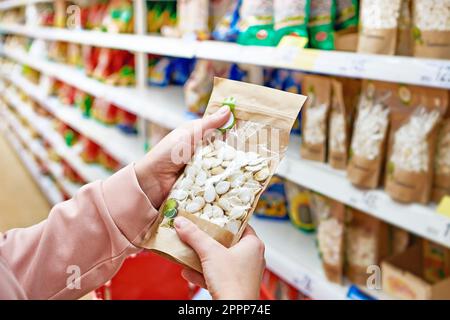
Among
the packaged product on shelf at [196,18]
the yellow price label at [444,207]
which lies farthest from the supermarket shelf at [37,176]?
the yellow price label at [444,207]

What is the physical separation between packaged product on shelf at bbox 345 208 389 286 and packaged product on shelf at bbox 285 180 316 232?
0.26 m

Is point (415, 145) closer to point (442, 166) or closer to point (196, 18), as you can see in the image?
point (442, 166)

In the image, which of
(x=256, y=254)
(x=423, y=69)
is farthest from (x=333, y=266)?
(x=256, y=254)

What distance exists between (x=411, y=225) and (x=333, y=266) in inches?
15.2

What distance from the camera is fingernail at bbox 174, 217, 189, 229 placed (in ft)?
2.78

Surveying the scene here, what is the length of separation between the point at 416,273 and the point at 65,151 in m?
2.73

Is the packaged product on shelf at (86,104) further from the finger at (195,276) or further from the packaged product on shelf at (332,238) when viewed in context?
the finger at (195,276)

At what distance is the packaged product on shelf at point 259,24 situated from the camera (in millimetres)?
1630

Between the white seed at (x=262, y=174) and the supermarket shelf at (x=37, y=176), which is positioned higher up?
the white seed at (x=262, y=174)

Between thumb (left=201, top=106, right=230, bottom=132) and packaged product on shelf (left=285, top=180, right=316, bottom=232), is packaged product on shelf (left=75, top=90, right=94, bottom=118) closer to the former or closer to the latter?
packaged product on shelf (left=285, top=180, right=316, bottom=232)

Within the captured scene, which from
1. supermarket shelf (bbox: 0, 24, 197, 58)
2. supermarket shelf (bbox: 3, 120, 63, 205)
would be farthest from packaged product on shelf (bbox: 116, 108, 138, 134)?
supermarket shelf (bbox: 3, 120, 63, 205)

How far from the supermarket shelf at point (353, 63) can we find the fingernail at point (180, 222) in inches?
25.6

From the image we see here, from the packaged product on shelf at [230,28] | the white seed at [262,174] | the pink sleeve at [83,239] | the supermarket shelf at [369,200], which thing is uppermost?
the packaged product on shelf at [230,28]

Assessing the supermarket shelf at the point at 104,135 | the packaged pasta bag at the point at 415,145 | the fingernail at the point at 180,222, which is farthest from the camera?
A: the supermarket shelf at the point at 104,135
